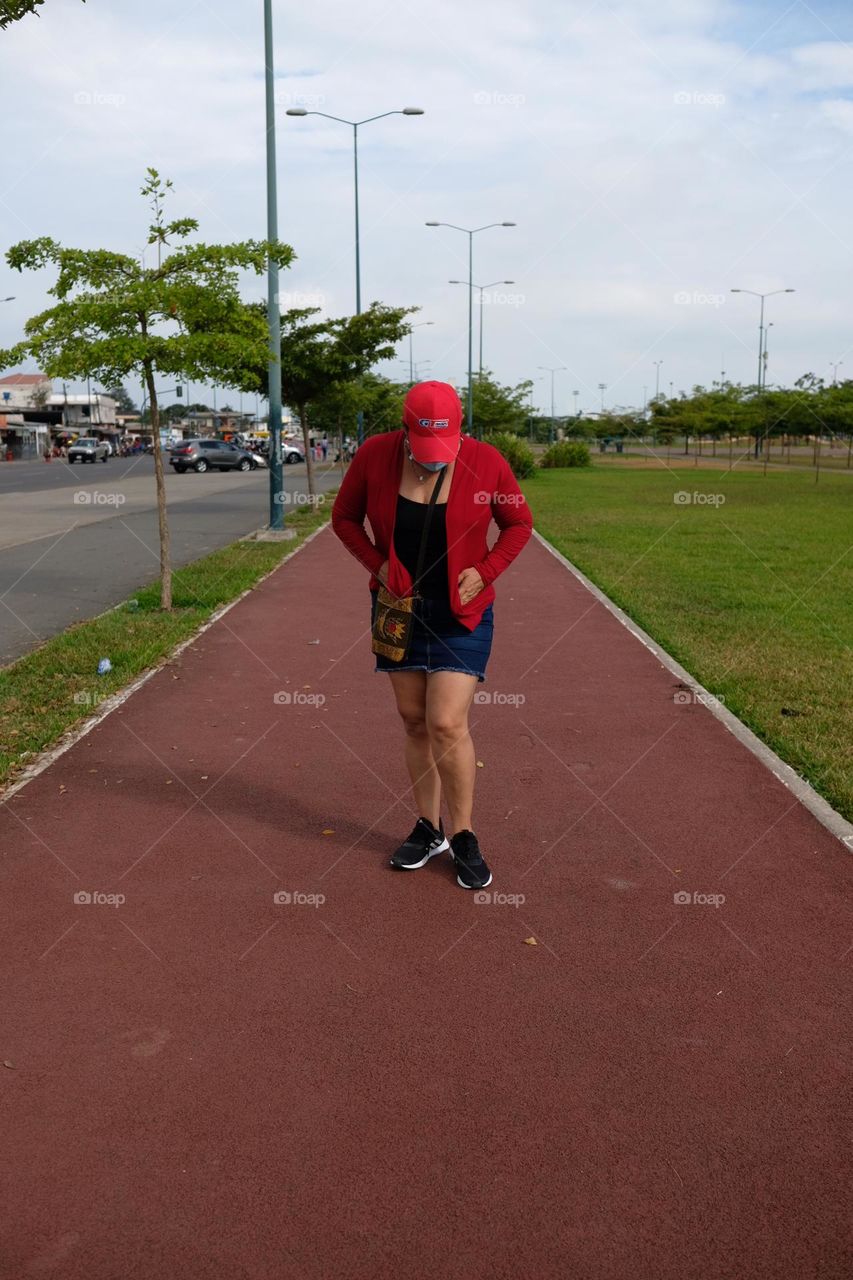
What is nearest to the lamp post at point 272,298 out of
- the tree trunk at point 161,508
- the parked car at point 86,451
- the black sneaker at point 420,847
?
the tree trunk at point 161,508

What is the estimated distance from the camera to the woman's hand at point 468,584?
4391 mm

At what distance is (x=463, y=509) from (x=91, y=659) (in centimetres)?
531

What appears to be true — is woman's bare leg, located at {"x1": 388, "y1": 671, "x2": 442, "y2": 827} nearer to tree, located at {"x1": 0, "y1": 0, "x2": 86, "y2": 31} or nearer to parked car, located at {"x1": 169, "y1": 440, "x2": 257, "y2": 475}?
tree, located at {"x1": 0, "y1": 0, "x2": 86, "y2": 31}

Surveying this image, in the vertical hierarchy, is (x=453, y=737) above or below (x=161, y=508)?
below

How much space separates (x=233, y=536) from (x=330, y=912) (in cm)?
1691

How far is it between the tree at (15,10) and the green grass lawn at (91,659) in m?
3.46

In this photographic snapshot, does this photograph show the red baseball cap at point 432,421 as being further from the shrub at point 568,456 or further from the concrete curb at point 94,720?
the shrub at point 568,456

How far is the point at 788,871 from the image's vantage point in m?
4.85

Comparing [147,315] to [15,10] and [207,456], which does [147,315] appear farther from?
[207,456]

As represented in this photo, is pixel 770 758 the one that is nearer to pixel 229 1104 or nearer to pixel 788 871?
pixel 788 871

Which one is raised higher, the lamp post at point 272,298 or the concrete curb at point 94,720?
the lamp post at point 272,298

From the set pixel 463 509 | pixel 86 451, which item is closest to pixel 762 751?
pixel 463 509

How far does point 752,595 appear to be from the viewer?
13055 millimetres

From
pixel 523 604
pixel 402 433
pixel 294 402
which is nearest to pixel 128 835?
pixel 402 433
